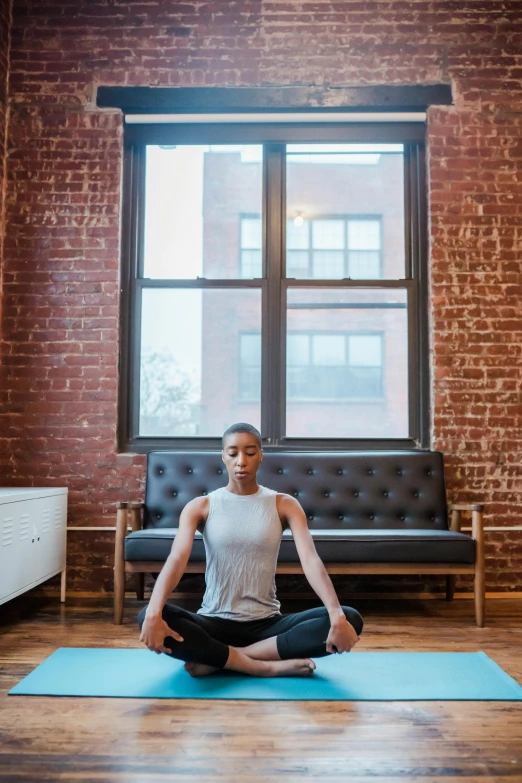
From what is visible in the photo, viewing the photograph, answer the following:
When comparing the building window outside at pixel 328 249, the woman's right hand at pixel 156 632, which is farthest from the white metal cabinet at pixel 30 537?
the building window outside at pixel 328 249

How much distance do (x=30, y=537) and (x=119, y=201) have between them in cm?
230

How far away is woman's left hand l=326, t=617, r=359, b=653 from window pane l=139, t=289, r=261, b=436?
2.39 meters

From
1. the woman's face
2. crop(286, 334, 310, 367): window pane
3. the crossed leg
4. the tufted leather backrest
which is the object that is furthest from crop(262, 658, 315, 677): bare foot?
crop(286, 334, 310, 367): window pane

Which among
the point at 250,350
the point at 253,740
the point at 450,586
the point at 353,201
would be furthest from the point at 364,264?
the point at 253,740

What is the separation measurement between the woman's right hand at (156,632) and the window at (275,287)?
90.8 inches

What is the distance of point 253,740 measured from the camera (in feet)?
6.66

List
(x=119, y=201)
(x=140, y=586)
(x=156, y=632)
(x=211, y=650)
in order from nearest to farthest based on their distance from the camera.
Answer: (x=156, y=632) < (x=211, y=650) < (x=140, y=586) < (x=119, y=201)

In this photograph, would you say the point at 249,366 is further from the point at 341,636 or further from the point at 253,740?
the point at 253,740

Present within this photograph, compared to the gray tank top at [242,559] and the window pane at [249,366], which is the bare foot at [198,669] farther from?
the window pane at [249,366]

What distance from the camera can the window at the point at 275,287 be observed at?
4672mm

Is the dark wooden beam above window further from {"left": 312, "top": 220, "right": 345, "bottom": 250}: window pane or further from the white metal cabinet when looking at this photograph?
the white metal cabinet

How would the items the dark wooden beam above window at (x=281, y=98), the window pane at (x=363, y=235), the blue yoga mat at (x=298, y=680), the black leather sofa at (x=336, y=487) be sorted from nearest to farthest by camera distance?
the blue yoga mat at (x=298, y=680), the black leather sofa at (x=336, y=487), the dark wooden beam above window at (x=281, y=98), the window pane at (x=363, y=235)

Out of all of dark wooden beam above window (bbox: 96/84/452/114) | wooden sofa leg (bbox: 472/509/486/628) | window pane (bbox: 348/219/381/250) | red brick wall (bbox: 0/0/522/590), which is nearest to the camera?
wooden sofa leg (bbox: 472/509/486/628)

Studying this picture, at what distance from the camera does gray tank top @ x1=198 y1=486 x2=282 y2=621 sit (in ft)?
8.66
